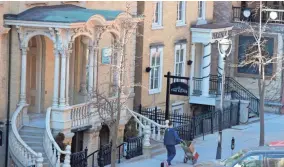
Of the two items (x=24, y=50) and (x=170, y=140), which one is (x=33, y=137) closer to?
(x=24, y=50)

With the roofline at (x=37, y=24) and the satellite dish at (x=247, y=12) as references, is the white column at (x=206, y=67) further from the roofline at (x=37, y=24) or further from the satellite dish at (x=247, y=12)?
the roofline at (x=37, y=24)

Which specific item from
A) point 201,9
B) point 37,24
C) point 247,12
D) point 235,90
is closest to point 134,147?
point 37,24

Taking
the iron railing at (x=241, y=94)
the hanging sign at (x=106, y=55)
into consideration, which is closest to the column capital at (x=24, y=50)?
the hanging sign at (x=106, y=55)

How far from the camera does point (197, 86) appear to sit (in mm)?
40875

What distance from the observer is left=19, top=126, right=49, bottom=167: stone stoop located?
2955 cm

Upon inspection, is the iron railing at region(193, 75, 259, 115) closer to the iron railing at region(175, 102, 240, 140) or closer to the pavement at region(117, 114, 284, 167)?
the pavement at region(117, 114, 284, 167)

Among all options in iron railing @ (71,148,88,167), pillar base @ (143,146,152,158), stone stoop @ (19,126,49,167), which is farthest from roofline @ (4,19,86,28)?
pillar base @ (143,146,152,158)

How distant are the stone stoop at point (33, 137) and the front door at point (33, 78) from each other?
1.74 meters

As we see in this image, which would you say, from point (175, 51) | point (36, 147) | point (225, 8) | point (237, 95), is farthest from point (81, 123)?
point (225, 8)

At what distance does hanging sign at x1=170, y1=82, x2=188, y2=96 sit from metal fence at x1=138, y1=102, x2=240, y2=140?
1.19 m

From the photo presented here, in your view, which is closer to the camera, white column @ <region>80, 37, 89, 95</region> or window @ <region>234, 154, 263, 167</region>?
window @ <region>234, 154, 263, 167</region>

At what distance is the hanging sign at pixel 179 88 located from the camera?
34.5m

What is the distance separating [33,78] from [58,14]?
294 cm

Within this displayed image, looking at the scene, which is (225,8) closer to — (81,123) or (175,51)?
(175,51)
